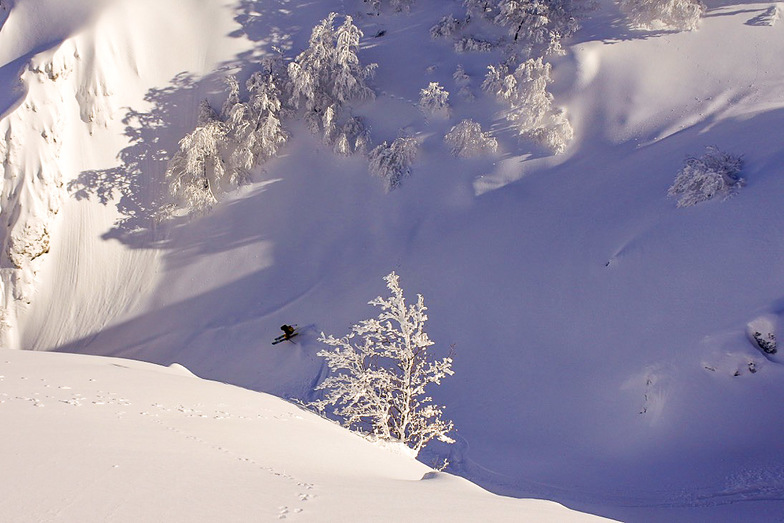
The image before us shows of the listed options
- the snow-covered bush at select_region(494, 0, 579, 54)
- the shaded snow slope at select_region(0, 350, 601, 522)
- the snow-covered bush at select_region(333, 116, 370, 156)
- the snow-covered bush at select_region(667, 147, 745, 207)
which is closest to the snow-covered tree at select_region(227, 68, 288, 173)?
the snow-covered bush at select_region(333, 116, 370, 156)

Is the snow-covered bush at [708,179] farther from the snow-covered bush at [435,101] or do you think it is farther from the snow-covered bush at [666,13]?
the snow-covered bush at [435,101]

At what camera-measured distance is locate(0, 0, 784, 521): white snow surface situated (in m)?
10.9

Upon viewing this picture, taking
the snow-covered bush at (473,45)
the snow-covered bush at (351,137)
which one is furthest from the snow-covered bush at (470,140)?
the snow-covered bush at (473,45)

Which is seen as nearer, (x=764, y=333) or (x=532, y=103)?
(x=764, y=333)

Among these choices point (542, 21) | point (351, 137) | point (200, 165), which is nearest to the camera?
point (542, 21)

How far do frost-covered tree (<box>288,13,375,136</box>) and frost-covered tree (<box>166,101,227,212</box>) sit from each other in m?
3.67

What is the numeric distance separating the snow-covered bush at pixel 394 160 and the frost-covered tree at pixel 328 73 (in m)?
2.77

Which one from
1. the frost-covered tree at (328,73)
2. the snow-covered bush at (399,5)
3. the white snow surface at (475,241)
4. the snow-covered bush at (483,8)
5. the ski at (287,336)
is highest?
the snow-covered bush at (399,5)

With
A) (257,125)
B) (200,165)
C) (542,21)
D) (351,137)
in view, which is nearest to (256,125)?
(257,125)

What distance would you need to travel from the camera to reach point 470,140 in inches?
698

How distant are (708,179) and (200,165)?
1775 cm

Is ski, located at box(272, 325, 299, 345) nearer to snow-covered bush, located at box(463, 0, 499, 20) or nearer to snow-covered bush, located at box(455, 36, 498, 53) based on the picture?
snow-covered bush, located at box(455, 36, 498, 53)

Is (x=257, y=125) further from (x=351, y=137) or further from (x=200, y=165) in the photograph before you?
(x=351, y=137)

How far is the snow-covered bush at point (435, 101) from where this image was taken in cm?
1820
